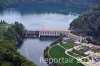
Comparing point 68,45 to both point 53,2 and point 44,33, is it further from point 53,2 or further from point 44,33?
point 53,2

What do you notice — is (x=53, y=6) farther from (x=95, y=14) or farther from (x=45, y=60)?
(x=45, y=60)

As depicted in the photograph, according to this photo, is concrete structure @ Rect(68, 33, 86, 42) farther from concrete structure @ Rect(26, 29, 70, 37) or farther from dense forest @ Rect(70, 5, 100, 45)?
concrete structure @ Rect(26, 29, 70, 37)

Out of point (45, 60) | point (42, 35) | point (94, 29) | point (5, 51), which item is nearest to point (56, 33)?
point (42, 35)

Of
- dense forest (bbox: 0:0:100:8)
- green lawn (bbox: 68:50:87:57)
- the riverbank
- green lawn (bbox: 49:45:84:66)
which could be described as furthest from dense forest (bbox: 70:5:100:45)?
dense forest (bbox: 0:0:100:8)

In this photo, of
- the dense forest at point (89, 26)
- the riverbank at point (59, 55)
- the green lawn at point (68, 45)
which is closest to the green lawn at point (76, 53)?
the riverbank at point (59, 55)

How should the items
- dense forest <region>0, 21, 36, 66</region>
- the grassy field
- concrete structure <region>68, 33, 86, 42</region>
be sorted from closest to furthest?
dense forest <region>0, 21, 36, 66</region>
the grassy field
concrete structure <region>68, 33, 86, 42</region>

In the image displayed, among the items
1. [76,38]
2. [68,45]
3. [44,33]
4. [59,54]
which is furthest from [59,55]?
[44,33]
